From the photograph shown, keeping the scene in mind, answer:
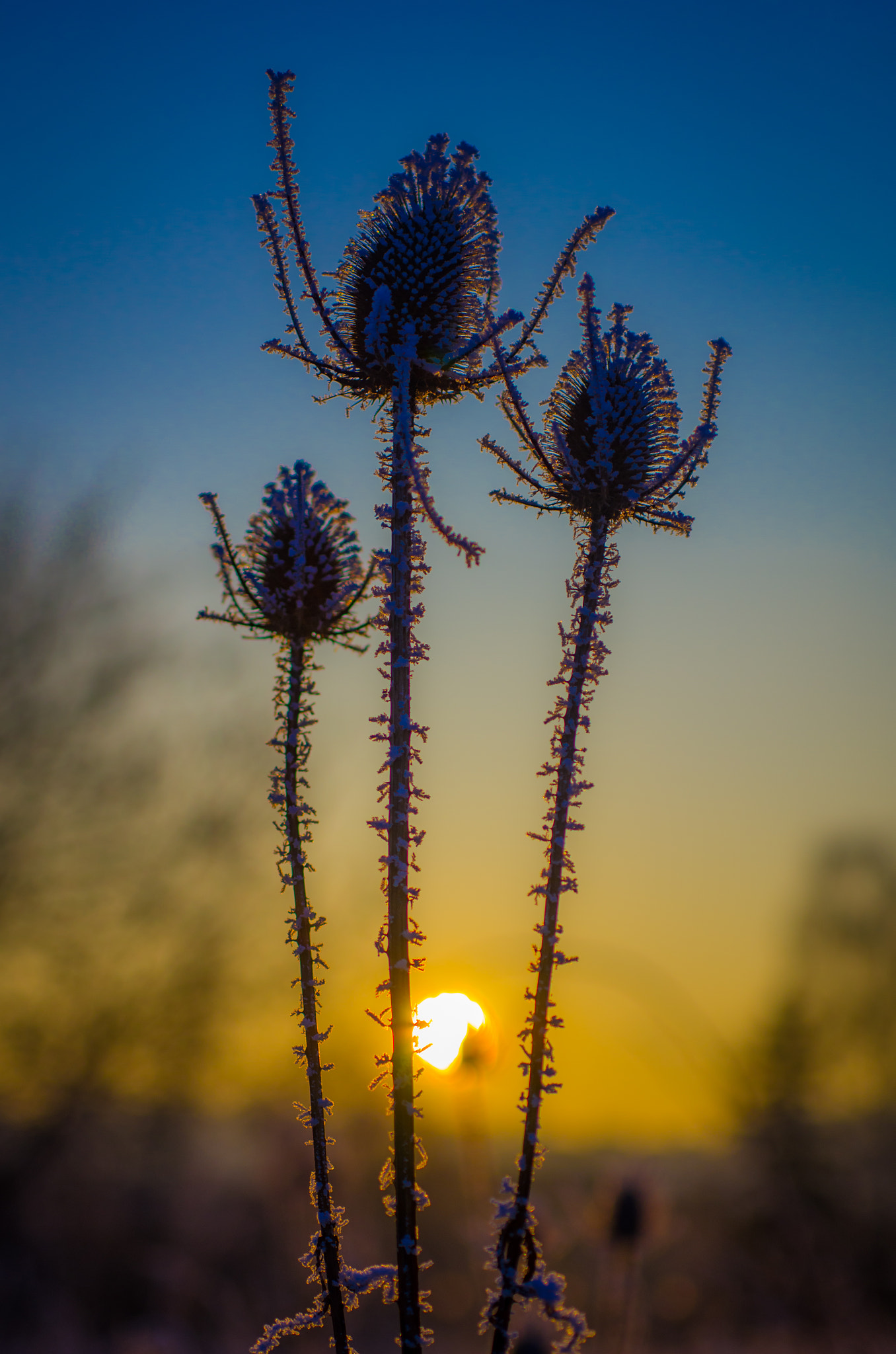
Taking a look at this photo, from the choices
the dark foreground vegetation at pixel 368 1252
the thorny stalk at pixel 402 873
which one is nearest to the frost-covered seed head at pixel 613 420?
the thorny stalk at pixel 402 873

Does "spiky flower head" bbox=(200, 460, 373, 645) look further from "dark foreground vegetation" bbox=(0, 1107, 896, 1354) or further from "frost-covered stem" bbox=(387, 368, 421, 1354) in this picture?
"dark foreground vegetation" bbox=(0, 1107, 896, 1354)

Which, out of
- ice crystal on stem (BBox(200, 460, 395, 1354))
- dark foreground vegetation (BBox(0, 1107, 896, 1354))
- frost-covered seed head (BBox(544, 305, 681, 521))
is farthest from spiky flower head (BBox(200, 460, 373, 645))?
dark foreground vegetation (BBox(0, 1107, 896, 1354))

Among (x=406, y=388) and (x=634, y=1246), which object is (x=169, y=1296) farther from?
(x=406, y=388)

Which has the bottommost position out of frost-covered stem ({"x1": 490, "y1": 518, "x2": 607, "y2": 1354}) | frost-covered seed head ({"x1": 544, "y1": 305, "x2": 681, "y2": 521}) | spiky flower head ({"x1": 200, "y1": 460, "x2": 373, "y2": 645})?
frost-covered stem ({"x1": 490, "y1": 518, "x2": 607, "y2": 1354})

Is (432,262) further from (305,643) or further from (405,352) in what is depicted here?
(305,643)

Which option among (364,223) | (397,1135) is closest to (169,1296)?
(397,1135)

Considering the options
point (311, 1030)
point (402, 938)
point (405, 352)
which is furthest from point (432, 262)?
point (311, 1030)
